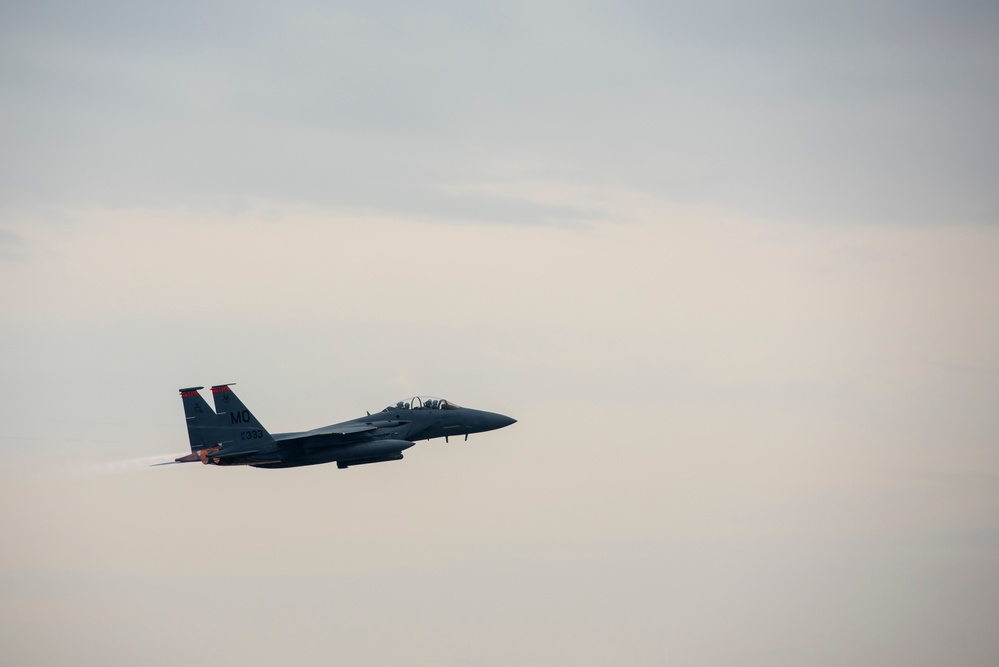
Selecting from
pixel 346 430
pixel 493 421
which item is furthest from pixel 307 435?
pixel 493 421

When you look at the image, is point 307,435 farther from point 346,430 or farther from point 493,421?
point 493,421

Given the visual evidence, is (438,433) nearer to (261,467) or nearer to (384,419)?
(384,419)

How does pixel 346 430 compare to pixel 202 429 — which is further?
pixel 346 430

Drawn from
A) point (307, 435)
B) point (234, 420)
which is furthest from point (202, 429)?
point (307, 435)

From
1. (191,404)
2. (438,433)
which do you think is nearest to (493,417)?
(438,433)

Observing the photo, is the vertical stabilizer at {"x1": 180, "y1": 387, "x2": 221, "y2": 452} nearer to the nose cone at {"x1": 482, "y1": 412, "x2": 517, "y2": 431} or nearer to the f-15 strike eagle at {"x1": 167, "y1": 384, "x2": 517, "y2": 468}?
the f-15 strike eagle at {"x1": 167, "y1": 384, "x2": 517, "y2": 468}

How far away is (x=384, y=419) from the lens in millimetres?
124750

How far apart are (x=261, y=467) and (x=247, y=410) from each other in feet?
12.8

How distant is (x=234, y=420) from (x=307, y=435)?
4414 mm

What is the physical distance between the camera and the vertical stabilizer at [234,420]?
394ft

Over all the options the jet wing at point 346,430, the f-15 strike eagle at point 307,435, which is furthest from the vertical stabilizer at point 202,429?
the jet wing at point 346,430

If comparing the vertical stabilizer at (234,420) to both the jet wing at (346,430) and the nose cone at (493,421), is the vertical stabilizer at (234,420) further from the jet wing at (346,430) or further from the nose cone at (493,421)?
the nose cone at (493,421)

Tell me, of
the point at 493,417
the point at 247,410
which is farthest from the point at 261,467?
the point at 493,417

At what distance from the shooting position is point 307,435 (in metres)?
121
